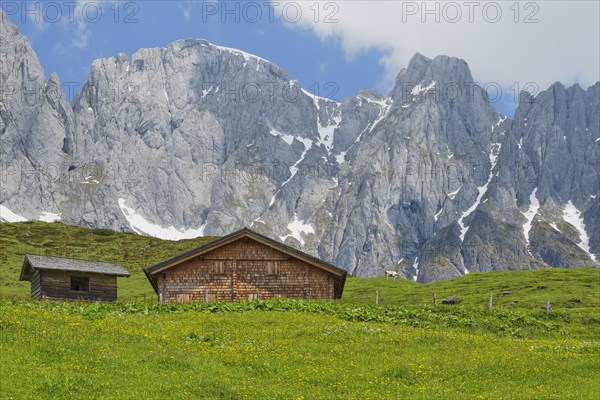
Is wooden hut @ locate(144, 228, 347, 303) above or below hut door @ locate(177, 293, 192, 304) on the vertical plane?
above

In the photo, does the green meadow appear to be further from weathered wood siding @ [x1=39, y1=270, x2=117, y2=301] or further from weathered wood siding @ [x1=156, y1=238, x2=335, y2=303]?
weathered wood siding @ [x1=39, y1=270, x2=117, y2=301]

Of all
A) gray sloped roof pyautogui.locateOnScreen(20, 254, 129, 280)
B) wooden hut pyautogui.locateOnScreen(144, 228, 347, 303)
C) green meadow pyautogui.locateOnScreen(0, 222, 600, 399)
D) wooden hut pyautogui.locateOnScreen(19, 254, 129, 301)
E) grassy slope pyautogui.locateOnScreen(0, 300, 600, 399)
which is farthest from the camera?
wooden hut pyautogui.locateOnScreen(19, 254, 129, 301)

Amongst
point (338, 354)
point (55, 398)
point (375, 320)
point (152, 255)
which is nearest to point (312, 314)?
point (375, 320)

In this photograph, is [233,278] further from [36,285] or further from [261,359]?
[261,359]

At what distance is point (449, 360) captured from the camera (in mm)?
32219

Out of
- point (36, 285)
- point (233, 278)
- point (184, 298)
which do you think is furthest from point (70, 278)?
point (233, 278)

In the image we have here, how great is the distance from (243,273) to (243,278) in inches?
16.1

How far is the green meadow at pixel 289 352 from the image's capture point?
82.3 ft

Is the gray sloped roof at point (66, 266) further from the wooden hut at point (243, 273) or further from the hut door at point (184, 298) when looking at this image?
the hut door at point (184, 298)

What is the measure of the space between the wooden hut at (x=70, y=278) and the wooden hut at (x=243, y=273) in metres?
7.47

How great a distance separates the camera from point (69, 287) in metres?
61.9

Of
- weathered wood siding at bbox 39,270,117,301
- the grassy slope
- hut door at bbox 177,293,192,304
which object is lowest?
the grassy slope

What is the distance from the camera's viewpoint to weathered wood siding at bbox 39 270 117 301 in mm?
60688

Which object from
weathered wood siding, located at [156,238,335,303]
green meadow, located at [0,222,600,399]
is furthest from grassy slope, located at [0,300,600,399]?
weathered wood siding, located at [156,238,335,303]
